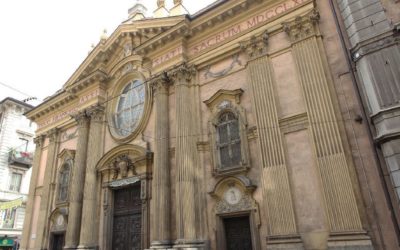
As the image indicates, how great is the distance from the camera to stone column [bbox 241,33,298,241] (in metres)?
8.55

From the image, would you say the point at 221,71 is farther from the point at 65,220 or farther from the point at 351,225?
the point at 65,220

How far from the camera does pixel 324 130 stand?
855 cm

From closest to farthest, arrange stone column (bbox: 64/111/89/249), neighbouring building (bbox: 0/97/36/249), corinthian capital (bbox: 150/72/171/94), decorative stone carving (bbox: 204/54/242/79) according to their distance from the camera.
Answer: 1. decorative stone carving (bbox: 204/54/242/79)
2. corinthian capital (bbox: 150/72/171/94)
3. stone column (bbox: 64/111/89/249)
4. neighbouring building (bbox: 0/97/36/249)

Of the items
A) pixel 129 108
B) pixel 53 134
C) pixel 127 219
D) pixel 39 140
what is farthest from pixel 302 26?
pixel 39 140

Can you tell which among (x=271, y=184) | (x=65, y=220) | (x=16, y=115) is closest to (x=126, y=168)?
(x=65, y=220)

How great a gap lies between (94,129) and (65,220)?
4.38 m

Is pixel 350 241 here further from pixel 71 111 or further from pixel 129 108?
pixel 71 111

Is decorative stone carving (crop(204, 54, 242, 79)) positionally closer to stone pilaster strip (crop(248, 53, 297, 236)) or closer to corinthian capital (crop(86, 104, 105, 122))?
stone pilaster strip (crop(248, 53, 297, 236))

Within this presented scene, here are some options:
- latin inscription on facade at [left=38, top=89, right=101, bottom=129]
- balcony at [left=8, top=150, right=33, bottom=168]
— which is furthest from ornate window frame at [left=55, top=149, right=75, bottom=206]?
balcony at [left=8, top=150, right=33, bottom=168]

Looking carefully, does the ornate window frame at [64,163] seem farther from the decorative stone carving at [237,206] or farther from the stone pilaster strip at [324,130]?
the stone pilaster strip at [324,130]

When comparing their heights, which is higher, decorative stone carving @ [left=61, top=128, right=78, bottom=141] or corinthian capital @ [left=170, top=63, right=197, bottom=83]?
corinthian capital @ [left=170, top=63, right=197, bottom=83]

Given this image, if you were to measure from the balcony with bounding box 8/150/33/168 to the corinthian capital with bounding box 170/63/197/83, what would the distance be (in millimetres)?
19358

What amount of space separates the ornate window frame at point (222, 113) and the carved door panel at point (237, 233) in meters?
1.50

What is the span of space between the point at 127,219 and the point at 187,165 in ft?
12.6
